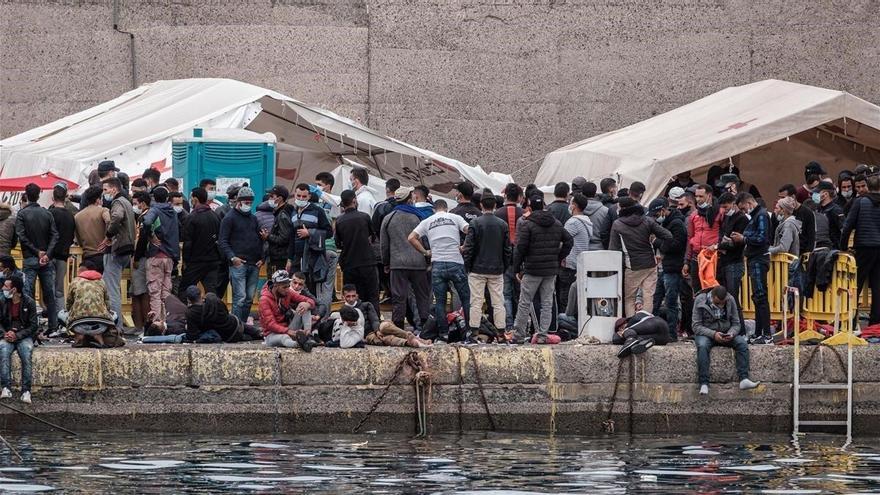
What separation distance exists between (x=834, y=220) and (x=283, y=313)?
583cm

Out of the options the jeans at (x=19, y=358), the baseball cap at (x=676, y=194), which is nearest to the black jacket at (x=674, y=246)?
the baseball cap at (x=676, y=194)

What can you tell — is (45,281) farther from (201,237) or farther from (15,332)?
(15,332)

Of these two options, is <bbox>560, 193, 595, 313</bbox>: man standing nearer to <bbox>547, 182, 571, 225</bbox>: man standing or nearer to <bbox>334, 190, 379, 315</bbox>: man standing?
<bbox>547, 182, 571, 225</bbox>: man standing

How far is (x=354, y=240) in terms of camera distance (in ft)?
58.6

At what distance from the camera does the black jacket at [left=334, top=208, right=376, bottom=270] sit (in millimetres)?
17859

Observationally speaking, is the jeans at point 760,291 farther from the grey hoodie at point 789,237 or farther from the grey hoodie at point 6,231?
the grey hoodie at point 6,231

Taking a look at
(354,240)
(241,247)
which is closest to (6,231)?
(241,247)

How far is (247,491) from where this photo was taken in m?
13.0

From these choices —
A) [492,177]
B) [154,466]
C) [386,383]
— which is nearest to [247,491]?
[154,466]

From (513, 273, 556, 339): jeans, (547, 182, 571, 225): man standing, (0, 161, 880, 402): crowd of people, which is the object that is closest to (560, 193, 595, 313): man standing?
(0, 161, 880, 402): crowd of people

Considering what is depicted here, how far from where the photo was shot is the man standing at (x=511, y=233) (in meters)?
18.2

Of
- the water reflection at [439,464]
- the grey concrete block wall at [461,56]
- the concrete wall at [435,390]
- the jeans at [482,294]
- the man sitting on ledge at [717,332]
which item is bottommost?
the water reflection at [439,464]

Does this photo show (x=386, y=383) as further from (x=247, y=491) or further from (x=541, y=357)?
(x=247, y=491)

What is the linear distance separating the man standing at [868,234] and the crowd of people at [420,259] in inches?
0.7
